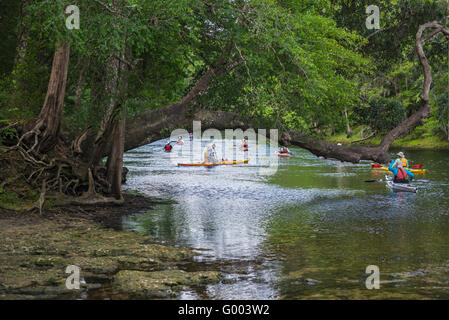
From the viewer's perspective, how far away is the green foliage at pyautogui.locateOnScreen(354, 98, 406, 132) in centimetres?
2573

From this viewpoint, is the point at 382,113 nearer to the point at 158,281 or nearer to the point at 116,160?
the point at 116,160

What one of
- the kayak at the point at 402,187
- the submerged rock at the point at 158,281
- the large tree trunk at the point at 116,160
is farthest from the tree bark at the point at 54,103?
the kayak at the point at 402,187

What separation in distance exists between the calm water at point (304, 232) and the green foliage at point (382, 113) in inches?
131

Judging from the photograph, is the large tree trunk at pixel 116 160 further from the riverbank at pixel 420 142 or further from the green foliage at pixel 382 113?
the riverbank at pixel 420 142

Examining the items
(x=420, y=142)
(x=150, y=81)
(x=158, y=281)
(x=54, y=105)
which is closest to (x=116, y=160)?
(x=150, y=81)

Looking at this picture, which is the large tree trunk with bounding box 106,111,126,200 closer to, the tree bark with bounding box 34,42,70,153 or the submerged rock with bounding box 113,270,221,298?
the tree bark with bounding box 34,42,70,153

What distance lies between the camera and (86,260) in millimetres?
12469

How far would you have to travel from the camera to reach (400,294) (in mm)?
10664

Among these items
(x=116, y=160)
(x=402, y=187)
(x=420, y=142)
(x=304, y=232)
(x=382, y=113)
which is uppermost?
(x=382, y=113)

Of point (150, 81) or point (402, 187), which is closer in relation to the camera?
point (150, 81)

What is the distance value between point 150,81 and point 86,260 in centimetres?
1030

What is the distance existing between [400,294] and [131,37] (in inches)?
358

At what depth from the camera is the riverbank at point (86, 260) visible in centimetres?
1038

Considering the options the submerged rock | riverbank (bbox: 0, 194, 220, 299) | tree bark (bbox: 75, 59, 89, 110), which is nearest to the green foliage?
tree bark (bbox: 75, 59, 89, 110)
